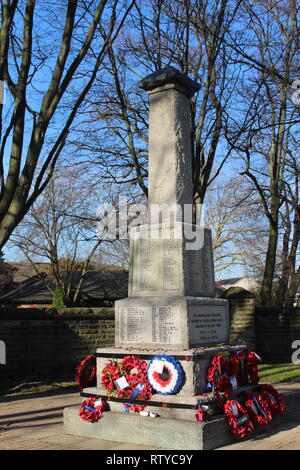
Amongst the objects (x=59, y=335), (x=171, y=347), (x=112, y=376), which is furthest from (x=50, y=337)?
(x=171, y=347)

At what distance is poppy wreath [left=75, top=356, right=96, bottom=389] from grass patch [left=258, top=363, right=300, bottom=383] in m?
5.73

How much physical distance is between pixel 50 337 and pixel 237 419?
7757 millimetres

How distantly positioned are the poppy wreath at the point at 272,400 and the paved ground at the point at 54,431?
7.7 inches

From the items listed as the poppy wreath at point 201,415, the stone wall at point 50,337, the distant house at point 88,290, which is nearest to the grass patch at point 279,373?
the stone wall at point 50,337

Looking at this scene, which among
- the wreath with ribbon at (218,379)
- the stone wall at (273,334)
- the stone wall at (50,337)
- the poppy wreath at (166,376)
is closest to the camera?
the poppy wreath at (166,376)

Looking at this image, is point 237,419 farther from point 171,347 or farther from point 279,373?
point 279,373

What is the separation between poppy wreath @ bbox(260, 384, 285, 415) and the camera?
6.96m

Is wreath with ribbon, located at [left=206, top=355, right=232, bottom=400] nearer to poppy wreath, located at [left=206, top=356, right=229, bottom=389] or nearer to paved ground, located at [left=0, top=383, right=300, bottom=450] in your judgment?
poppy wreath, located at [left=206, top=356, right=229, bottom=389]

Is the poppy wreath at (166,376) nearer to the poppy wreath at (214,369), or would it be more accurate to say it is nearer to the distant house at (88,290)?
the poppy wreath at (214,369)

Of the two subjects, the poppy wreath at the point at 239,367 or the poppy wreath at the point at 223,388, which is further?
the poppy wreath at the point at 239,367

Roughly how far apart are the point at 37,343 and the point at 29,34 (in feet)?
23.3

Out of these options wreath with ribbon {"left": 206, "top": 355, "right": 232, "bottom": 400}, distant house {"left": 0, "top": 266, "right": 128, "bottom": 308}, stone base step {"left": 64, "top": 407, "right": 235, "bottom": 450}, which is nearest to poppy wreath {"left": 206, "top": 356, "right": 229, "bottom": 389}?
wreath with ribbon {"left": 206, "top": 355, "right": 232, "bottom": 400}

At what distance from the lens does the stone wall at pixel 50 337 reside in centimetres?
1213

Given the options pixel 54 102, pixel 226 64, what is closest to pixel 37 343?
pixel 54 102
